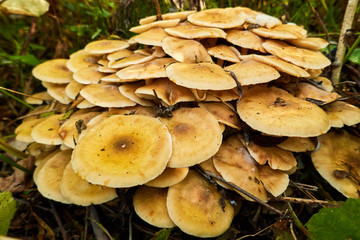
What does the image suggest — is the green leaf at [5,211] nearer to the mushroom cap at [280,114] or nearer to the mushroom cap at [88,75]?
the mushroom cap at [88,75]

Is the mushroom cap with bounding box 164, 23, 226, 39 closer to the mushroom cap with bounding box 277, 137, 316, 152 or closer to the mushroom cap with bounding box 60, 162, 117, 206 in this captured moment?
the mushroom cap with bounding box 277, 137, 316, 152

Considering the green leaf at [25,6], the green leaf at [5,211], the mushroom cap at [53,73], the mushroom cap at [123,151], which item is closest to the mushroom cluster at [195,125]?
the mushroom cap at [123,151]

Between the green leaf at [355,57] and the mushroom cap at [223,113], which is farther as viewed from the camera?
the green leaf at [355,57]

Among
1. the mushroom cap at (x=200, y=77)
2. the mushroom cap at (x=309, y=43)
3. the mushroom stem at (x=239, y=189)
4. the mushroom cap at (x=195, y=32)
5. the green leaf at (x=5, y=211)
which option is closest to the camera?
the green leaf at (x=5, y=211)

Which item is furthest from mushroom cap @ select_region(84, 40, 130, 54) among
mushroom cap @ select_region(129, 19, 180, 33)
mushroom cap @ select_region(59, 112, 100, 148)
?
mushroom cap @ select_region(59, 112, 100, 148)

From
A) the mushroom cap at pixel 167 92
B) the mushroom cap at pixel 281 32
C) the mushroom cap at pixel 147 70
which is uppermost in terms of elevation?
the mushroom cap at pixel 281 32

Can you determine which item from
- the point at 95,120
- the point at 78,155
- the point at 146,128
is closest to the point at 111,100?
→ the point at 95,120

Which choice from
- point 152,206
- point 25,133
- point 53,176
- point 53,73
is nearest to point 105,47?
point 53,73

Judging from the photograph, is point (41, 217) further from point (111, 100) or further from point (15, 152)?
point (111, 100)
